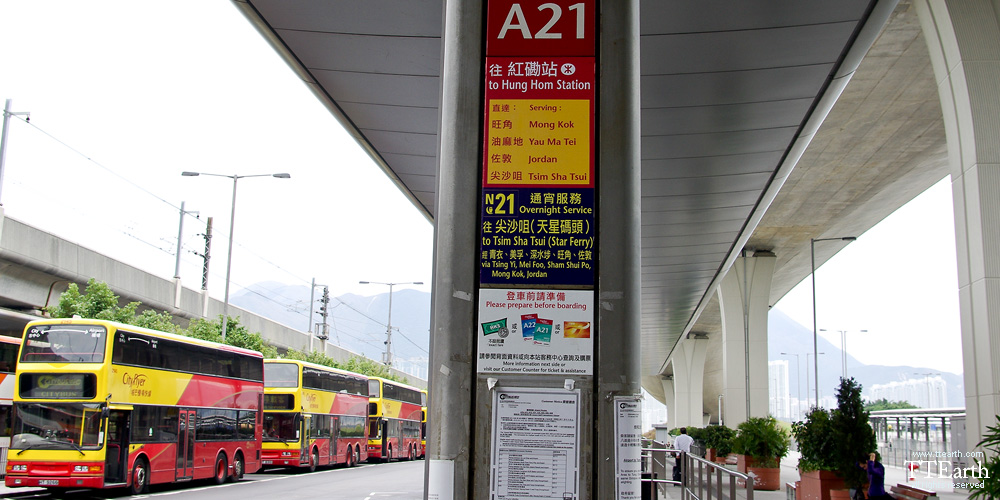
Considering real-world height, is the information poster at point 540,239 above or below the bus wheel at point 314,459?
above

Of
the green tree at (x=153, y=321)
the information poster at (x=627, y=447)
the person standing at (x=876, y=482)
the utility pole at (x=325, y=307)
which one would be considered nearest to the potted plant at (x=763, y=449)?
the person standing at (x=876, y=482)

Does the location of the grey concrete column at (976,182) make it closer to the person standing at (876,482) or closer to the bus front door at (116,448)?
the person standing at (876,482)

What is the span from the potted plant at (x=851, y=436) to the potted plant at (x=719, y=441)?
1395 cm

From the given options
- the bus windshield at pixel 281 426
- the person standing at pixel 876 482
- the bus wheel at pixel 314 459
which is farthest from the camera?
the bus wheel at pixel 314 459

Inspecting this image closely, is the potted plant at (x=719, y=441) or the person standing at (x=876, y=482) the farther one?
the potted plant at (x=719, y=441)

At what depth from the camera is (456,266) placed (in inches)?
187

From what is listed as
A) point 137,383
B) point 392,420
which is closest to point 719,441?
point 392,420

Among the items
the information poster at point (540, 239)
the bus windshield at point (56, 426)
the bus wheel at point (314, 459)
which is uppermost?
the information poster at point (540, 239)

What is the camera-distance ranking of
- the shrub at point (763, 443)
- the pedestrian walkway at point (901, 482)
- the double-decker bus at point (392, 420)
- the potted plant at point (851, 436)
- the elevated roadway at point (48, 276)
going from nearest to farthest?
the potted plant at point (851, 436)
the pedestrian walkway at point (901, 482)
the shrub at point (763, 443)
the elevated roadway at point (48, 276)
the double-decker bus at point (392, 420)

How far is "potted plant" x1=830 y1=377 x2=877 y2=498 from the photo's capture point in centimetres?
1558

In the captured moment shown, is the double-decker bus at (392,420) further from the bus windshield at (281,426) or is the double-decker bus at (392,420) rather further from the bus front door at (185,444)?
the bus front door at (185,444)

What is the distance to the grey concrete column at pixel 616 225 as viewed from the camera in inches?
181

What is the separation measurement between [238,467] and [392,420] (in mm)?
14489

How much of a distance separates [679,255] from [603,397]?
1708cm
